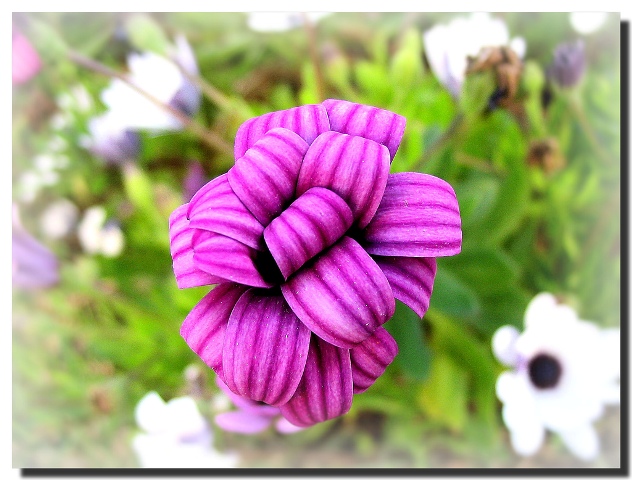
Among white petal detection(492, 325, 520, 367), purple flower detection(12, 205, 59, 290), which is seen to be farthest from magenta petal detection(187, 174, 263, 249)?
purple flower detection(12, 205, 59, 290)

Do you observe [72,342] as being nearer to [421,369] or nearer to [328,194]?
[421,369]

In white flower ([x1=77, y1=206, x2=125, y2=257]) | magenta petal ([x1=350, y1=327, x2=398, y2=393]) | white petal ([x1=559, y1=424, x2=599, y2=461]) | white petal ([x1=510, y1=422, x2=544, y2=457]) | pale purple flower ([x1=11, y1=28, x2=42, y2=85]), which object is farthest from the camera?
white flower ([x1=77, y1=206, x2=125, y2=257])

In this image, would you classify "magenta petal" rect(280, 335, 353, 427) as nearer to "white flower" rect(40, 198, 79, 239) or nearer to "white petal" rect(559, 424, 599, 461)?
→ "white petal" rect(559, 424, 599, 461)

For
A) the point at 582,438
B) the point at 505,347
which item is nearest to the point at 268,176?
the point at 505,347

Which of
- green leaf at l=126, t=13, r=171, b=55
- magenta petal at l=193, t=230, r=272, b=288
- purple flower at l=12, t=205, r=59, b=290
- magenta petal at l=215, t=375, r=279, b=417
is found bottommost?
magenta petal at l=215, t=375, r=279, b=417

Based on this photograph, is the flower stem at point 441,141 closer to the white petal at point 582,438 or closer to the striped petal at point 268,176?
the striped petal at point 268,176

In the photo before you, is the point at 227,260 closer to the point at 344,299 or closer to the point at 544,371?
the point at 344,299

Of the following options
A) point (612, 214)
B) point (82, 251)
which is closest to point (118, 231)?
point (82, 251)
